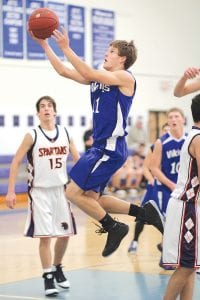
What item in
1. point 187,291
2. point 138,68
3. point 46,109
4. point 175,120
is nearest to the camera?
point 187,291

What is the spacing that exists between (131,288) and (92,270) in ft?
3.42

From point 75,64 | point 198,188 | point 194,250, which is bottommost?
point 194,250

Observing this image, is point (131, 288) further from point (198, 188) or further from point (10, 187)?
point (198, 188)

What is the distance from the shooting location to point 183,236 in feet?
16.8

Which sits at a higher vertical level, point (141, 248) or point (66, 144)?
point (66, 144)

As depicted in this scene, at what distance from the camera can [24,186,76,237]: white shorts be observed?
22.5 ft

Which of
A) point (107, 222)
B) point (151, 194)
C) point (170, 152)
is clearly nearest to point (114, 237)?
point (107, 222)

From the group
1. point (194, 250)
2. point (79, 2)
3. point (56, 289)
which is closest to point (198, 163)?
point (194, 250)

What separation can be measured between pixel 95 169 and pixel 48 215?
1.17 meters

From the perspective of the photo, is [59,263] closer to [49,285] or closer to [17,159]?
[49,285]

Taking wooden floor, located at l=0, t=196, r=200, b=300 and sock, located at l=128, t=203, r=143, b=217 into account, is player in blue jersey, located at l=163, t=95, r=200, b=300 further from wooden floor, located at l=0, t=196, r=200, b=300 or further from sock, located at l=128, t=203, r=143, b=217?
wooden floor, located at l=0, t=196, r=200, b=300

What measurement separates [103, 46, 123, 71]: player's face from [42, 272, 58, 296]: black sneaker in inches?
79.3

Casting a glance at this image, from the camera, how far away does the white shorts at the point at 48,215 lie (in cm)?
687

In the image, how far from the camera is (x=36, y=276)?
25.5ft
